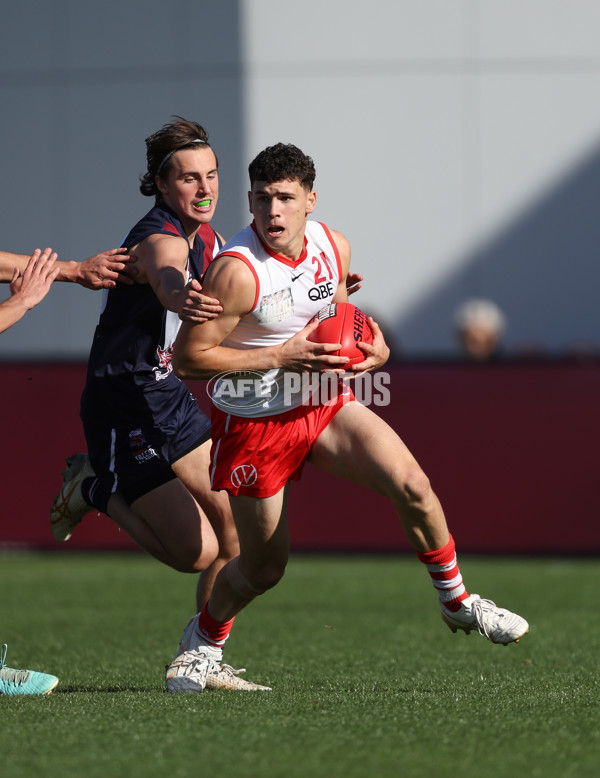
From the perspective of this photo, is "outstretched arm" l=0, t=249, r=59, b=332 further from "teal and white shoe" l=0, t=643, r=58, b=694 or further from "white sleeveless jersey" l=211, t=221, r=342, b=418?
"teal and white shoe" l=0, t=643, r=58, b=694

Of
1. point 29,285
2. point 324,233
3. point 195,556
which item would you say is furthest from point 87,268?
point 195,556

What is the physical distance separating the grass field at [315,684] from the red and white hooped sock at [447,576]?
1.24ft

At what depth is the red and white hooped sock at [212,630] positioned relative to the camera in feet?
18.0

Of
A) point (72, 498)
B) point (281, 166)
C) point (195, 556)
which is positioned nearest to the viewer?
point (281, 166)

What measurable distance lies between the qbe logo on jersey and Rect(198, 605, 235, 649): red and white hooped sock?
712mm

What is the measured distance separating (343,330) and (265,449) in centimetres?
60

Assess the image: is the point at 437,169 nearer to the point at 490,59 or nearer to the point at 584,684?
the point at 490,59

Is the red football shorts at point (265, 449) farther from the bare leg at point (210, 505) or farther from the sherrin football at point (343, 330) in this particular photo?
the bare leg at point (210, 505)

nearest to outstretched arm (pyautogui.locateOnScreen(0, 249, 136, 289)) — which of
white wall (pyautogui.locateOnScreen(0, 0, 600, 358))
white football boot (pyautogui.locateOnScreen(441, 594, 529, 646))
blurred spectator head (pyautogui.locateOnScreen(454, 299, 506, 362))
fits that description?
white football boot (pyautogui.locateOnScreen(441, 594, 529, 646))

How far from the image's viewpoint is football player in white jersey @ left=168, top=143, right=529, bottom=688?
16.4 ft

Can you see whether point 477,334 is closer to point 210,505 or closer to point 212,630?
point 210,505

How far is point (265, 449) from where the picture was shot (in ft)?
16.9

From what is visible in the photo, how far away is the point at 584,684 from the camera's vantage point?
17.3 ft

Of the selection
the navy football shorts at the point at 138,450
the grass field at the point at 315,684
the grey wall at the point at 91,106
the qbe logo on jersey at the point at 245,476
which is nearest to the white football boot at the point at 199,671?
the grass field at the point at 315,684
